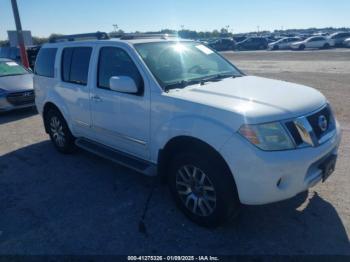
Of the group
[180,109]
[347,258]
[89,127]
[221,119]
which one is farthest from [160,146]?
[347,258]

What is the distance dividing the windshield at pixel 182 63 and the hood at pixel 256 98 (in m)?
0.25

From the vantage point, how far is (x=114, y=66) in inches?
170

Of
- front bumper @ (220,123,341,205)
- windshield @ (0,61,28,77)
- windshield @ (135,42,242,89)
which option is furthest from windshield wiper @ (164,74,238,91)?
windshield @ (0,61,28,77)

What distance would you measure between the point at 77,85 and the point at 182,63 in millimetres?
1741

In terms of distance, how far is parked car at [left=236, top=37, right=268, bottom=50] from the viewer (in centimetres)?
4556

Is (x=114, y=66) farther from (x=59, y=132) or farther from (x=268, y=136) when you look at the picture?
(x=268, y=136)

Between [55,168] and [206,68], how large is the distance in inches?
113

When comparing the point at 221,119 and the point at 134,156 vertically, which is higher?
the point at 221,119

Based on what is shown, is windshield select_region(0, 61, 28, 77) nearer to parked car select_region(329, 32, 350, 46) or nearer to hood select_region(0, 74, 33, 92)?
hood select_region(0, 74, 33, 92)

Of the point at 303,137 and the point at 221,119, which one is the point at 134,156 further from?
the point at 303,137

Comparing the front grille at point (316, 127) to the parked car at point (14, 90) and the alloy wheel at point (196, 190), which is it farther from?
the parked car at point (14, 90)

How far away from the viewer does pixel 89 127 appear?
16.2 feet

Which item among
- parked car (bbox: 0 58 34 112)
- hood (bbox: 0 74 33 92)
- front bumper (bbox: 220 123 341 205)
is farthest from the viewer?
hood (bbox: 0 74 33 92)

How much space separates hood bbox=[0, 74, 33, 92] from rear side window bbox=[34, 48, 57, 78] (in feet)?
12.1
